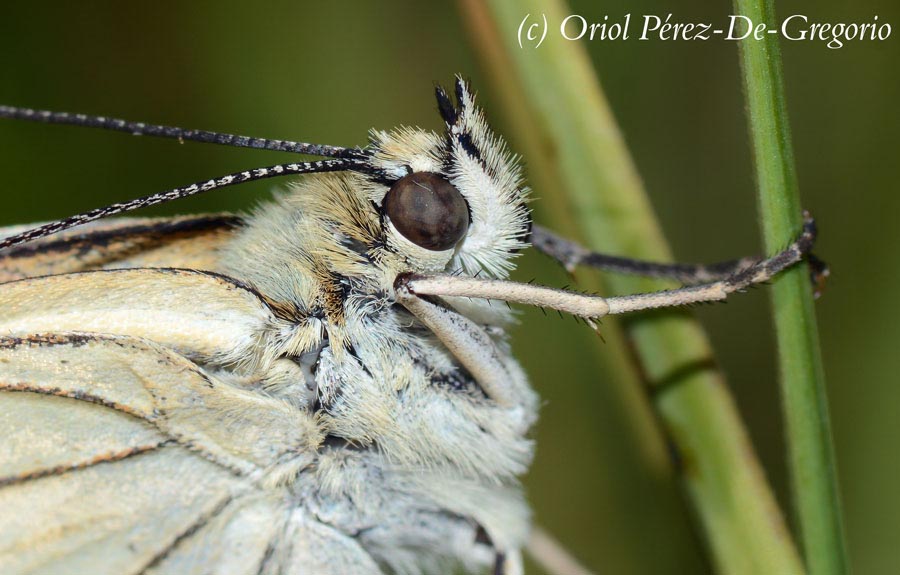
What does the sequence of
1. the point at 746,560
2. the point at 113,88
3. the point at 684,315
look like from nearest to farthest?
the point at 746,560, the point at 684,315, the point at 113,88

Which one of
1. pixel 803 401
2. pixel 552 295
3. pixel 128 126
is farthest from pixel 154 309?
pixel 803 401

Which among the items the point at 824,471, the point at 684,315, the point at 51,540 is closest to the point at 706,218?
the point at 684,315

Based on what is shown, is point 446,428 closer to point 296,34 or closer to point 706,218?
point 706,218

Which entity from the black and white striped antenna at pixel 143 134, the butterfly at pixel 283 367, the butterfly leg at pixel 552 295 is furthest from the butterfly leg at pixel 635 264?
the black and white striped antenna at pixel 143 134

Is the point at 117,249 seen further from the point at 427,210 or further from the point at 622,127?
the point at 622,127

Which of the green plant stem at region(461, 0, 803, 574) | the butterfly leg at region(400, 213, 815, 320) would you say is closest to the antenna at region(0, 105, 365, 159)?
the butterfly leg at region(400, 213, 815, 320)

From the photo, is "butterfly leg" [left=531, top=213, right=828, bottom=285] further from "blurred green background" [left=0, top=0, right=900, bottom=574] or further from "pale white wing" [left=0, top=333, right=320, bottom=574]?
"pale white wing" [left=0, top=333, right=320, bottom=574]

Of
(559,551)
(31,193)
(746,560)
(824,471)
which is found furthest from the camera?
(31,193)
